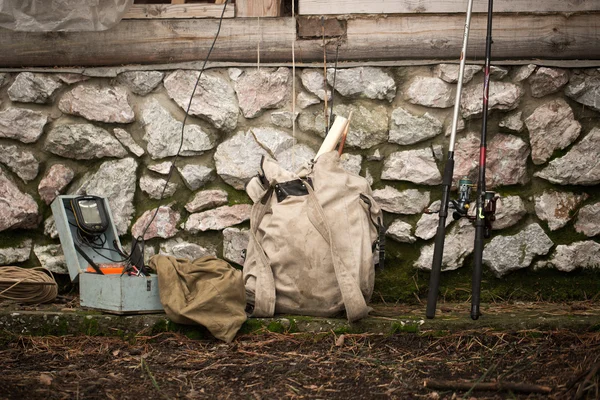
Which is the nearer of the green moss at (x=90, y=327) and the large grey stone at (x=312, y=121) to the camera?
the green moss at (x=90, y=327)

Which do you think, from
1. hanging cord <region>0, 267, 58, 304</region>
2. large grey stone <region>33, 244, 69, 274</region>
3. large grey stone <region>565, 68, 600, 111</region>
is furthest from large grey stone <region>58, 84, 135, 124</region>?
large grey stone <region>565, 68, 600, 111</region>

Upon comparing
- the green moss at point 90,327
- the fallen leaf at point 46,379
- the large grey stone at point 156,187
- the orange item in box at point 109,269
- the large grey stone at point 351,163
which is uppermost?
the large grey stone at point 351,163

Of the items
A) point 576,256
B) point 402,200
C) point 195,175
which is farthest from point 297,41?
point 576,256

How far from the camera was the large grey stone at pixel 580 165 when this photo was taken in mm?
3650

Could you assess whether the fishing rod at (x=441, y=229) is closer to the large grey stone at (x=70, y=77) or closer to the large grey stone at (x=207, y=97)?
the large grey stone at (x=207, y=97)

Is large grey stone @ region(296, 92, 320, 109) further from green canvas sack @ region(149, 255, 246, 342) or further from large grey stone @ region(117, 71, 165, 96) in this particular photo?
green canvas sack @ region(149, 255, 246, 342)

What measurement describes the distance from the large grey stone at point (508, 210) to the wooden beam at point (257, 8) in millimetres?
1477

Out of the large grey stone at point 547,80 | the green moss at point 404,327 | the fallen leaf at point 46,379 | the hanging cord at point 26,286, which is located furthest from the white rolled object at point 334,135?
the fallen leaf at point 46,379

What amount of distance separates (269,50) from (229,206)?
813 millimetres

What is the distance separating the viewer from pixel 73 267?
3438 millimetres

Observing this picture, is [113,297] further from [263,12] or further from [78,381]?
[263,12]

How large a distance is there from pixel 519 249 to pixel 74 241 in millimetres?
2158

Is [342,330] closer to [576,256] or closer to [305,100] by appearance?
[305,100]

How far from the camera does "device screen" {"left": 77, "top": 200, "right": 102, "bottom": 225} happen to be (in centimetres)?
351
